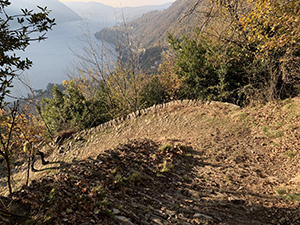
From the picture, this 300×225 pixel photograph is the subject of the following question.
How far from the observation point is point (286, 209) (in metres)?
3.50

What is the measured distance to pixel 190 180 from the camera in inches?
177

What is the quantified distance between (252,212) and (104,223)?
2734mm

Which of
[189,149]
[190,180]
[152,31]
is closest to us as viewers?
[190,180]

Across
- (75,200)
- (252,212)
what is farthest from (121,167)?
(252,212)

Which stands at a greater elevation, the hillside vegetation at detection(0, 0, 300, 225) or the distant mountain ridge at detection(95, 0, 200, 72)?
the distant mountain ridge at detection(95, 0, 200, 72)

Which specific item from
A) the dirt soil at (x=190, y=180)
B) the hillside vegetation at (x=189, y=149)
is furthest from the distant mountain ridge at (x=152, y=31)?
the dirt soil at (x=190, y=180)

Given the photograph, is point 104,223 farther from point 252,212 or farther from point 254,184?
point 254,184

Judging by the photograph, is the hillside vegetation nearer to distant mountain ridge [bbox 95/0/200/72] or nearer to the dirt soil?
the dirt soil

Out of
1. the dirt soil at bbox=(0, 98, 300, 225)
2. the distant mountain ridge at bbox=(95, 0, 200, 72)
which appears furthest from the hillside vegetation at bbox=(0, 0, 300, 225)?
the distant mountain ridge at bbox=(95, 0, 200, 72)

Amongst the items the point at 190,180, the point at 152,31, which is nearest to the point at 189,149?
the point at 190,180

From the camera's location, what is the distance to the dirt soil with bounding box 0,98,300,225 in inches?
119

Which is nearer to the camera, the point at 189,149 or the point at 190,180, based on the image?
the point at 190,180

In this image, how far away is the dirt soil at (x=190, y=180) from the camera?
9.96 feet

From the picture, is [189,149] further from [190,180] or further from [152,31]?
[152,31]
